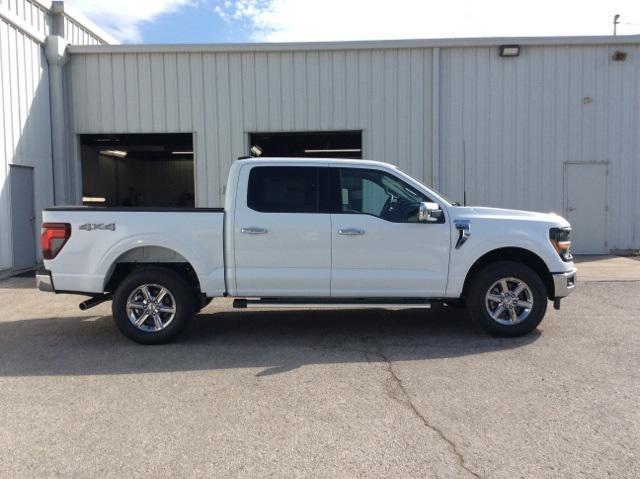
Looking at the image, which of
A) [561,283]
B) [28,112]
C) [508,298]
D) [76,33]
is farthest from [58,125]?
[561,283]

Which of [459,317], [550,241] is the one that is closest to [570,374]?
[550,241]

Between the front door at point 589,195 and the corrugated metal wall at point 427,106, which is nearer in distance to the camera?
the corrugated metal wall at point 427,106

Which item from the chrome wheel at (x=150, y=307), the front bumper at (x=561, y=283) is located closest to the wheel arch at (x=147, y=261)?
the chrome wheel at (x=150, y=307)

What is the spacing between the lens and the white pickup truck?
615 cm

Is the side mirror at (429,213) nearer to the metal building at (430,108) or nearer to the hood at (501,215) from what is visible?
the hood at (501,215)

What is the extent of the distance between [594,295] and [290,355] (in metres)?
5.73

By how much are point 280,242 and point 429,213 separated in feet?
5.48

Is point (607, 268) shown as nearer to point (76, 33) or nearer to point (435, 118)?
point (435, 118)

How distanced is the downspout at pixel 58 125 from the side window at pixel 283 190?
897 centimetres

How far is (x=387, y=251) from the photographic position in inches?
243

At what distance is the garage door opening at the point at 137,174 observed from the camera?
21.3 m

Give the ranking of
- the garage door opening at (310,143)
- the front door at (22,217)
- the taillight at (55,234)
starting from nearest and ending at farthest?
the taillight at (55,234) → the front door at (22,217) → the garage door opening at (310,143)

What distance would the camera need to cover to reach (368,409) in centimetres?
432

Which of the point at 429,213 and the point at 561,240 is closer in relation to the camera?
the point at 429,213
